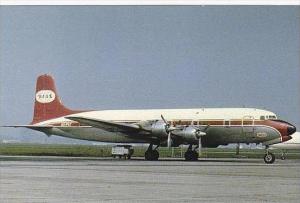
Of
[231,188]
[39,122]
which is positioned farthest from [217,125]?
[231,188]

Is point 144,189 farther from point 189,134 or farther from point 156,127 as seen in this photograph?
point 156,127

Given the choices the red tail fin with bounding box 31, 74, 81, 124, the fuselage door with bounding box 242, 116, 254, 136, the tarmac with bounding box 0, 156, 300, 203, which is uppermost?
the red tail fin with bounding box 31, 74, 81, 124

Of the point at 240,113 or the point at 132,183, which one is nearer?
the point at 132,183

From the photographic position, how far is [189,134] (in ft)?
145

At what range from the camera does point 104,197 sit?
16.2 metres

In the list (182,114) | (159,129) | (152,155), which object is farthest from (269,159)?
(152,155)

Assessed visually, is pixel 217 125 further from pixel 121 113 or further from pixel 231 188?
pixel 231 188

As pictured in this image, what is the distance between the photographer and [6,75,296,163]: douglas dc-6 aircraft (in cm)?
4350

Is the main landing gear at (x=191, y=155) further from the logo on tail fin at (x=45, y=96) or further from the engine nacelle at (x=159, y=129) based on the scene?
the logo on tail fin at (x=45, y=96)

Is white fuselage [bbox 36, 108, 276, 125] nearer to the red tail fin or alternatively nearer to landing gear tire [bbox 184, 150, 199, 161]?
the red tail fin

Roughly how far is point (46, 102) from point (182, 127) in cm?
1594

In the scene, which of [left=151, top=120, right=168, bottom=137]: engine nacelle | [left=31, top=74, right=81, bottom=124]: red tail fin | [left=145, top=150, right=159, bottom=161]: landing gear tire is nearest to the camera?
[left=151, top=120, right=168, bottom=137]: engine nacelle

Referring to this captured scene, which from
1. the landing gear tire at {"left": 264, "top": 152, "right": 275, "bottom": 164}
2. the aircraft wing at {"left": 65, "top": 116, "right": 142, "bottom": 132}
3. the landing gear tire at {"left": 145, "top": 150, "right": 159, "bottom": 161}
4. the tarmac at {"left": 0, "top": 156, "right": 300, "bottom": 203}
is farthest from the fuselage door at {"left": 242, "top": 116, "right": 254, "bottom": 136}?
the tarmac at {"left": 0, "top": 156, "right": 300, "bottom": 203}

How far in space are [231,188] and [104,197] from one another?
4.72 m
